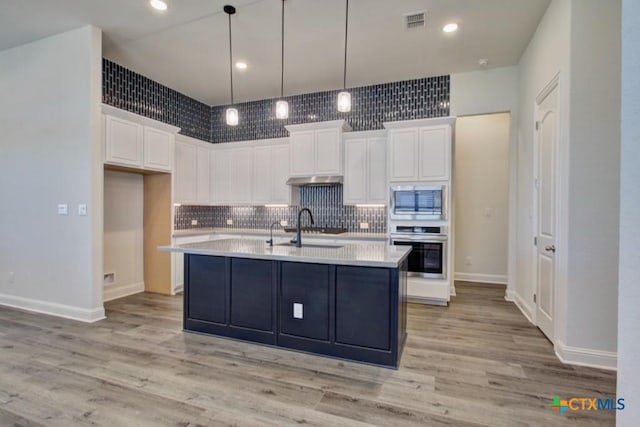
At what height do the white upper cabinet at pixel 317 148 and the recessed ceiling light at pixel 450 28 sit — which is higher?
the recessed ceiling light at pixel 450 28

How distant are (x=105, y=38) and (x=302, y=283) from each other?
3717 millimetres

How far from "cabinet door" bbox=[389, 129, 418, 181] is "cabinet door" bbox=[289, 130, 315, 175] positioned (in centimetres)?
124

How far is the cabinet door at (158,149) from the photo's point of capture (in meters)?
4.32

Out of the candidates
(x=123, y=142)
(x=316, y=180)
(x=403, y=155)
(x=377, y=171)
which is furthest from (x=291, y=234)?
(x=123, y=142)

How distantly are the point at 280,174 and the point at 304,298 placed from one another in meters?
2.98

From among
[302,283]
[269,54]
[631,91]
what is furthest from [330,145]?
[631,91]

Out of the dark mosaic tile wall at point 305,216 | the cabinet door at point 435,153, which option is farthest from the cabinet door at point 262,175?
the cabinet door at point 435,153

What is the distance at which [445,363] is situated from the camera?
2.65m

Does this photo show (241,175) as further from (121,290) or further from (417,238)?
(417,238)

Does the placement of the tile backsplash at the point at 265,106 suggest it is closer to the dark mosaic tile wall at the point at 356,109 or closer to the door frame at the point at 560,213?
the dark mosaic tile wall at the point at 356,109

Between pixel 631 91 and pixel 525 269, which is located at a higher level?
pixel 631 91

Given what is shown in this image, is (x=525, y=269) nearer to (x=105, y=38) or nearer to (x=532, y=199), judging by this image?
(x=532, y=199)

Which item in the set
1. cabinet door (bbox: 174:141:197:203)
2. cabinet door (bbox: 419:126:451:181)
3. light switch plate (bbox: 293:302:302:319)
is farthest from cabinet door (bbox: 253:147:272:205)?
light switch plate (bbox: 293:302:302:319)

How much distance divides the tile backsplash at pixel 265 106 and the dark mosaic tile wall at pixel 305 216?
125 centimetres
